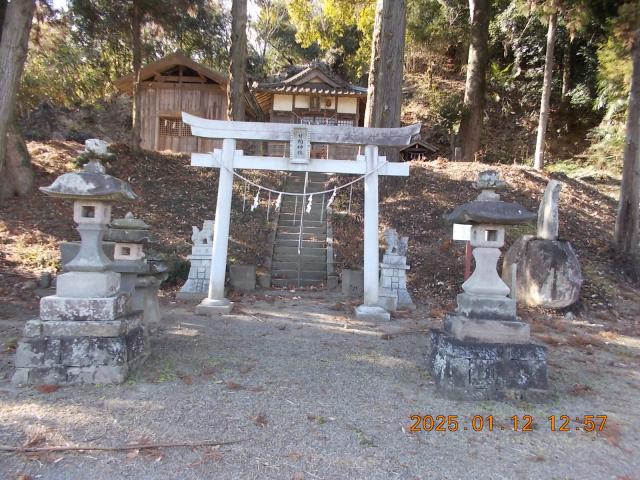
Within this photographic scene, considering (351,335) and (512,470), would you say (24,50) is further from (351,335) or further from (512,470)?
(512,470)

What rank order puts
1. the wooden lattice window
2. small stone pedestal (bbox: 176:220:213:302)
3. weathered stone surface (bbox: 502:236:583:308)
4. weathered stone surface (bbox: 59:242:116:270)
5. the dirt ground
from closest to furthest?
the dirt ground, weathered stone surface (bbox: 59:242:116:270), weathered stone surface (bbox: 502:236:583:308), small stone pedestal (bbox: 176:220:213:302), the wooden lattice window

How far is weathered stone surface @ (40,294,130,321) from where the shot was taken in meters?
4.39

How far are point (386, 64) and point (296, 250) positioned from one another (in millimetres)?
5525

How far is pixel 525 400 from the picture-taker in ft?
14.4

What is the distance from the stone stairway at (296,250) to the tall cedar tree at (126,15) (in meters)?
6.26

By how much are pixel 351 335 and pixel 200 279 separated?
414cm

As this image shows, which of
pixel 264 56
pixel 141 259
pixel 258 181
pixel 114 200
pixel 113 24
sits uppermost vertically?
pixel 264 56

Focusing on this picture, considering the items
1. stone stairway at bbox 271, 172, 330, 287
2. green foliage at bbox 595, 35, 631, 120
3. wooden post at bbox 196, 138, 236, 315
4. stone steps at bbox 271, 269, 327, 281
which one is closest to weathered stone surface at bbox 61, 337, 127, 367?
wooden post at bbox 196, 138, 236, 315

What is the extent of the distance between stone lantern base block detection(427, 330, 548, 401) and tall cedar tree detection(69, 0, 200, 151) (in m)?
14.2

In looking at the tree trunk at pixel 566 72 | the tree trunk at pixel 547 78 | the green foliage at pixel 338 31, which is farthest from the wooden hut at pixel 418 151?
the tree trunk at pixel 566 72

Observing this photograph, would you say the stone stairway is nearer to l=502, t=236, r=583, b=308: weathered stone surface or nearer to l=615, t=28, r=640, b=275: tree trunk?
l=502, t=236, r=583, b=308: weathered stone surface

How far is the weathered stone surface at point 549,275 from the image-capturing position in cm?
852

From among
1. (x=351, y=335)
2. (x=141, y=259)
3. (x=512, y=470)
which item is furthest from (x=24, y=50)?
(x=512, y=470)

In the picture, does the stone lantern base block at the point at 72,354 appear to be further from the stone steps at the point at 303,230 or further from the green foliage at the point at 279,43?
the green foliage at the point at 279,43
